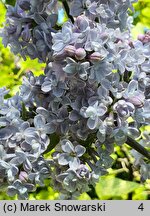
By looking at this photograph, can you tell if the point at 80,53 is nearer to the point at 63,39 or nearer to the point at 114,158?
the point at 63,39

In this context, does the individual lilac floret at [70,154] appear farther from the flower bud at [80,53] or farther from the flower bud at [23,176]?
the flower bud at [80,53]

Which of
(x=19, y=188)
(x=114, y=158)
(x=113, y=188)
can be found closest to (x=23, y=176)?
(x=19, y=188)

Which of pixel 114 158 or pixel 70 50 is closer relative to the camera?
pixel 70 50

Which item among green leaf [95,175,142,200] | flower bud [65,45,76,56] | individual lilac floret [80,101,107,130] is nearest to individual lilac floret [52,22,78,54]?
flower bud [65,45,76,56]

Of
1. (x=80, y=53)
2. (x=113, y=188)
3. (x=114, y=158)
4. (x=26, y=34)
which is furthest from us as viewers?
(x=114, y=158)

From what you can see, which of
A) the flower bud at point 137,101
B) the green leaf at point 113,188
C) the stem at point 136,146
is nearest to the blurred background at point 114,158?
the green leaf at point 113,188
